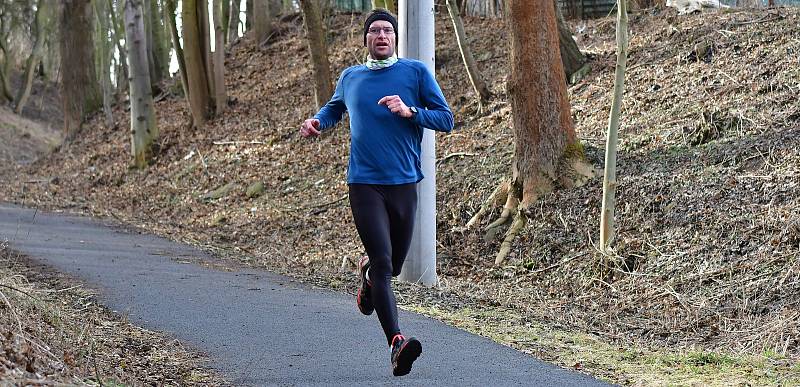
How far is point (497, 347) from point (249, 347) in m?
1.81

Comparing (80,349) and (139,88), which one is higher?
(139,88)

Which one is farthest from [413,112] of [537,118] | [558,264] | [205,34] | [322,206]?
[205,34]

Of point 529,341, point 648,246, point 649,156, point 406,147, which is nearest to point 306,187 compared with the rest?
point 649,156

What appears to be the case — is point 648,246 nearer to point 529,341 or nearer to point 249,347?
point 529,341

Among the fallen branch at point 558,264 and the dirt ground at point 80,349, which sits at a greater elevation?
the dirt ground at point 80,349

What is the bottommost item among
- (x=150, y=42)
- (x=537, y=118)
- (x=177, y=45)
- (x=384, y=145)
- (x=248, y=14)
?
(x=537, y=118)

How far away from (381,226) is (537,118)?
7823 millimetres

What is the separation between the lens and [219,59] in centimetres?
2638

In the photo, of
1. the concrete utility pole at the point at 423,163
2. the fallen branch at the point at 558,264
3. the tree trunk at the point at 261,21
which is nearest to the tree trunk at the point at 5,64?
the tree trunk at the point at 261,21

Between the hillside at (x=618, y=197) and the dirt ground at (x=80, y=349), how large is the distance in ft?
8.76

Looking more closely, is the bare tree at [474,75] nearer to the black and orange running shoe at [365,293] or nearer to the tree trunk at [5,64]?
the black and orange running shoe at [365,293]

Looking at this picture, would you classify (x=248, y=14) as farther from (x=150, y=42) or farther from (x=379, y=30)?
(x=379, y=30)

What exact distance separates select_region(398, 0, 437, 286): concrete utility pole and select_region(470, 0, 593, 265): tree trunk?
235 cm

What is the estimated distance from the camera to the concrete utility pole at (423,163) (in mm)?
11461
